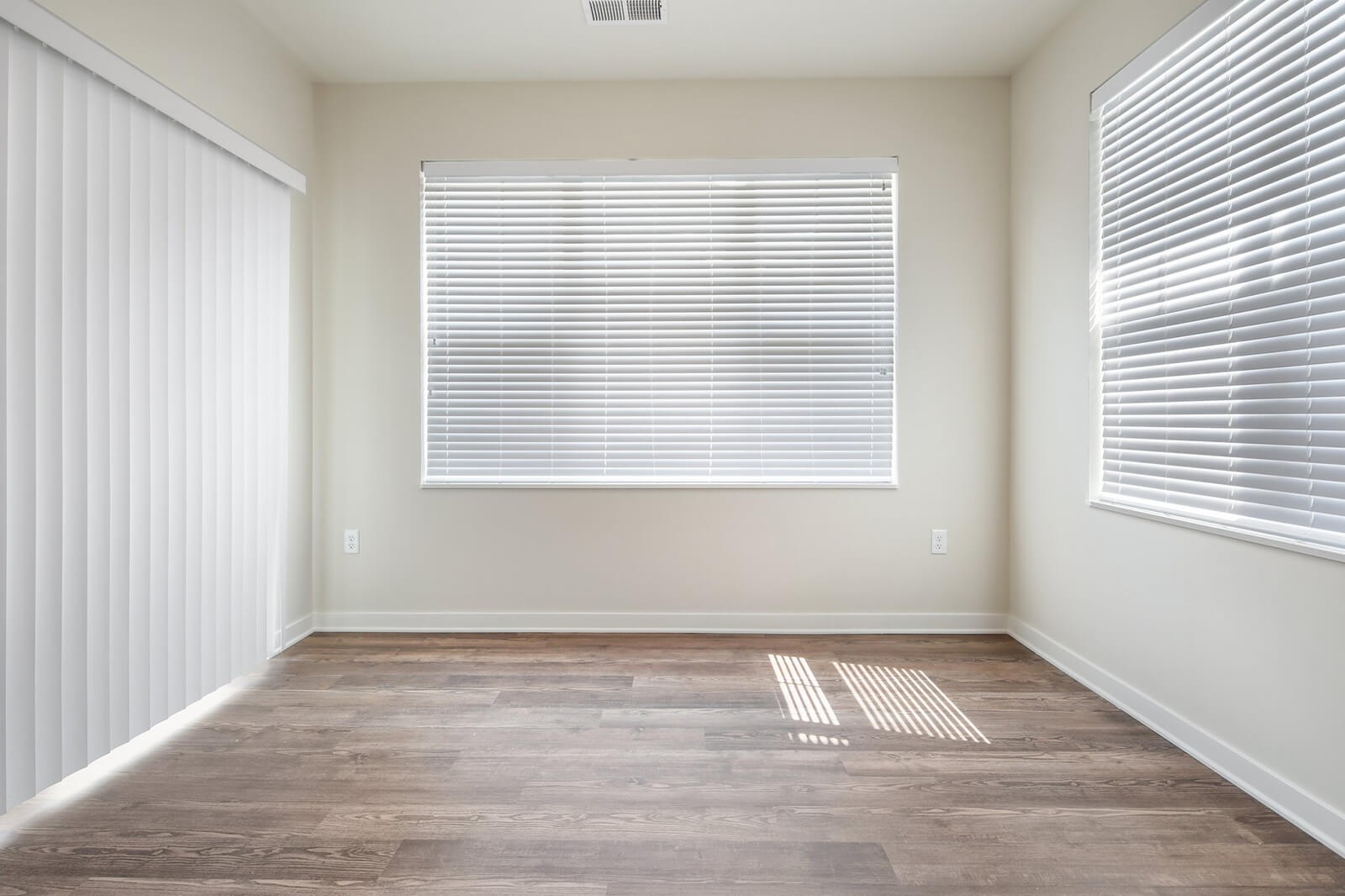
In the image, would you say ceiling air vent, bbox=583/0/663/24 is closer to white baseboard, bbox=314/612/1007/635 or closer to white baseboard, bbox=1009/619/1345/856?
white baseboard, bbox=314/612/1007/635

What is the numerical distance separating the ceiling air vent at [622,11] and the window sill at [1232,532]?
2.65 metres

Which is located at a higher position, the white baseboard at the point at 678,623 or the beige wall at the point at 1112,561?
the beige wall at the point at 1112,561

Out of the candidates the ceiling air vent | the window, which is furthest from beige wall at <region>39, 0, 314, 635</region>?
the ceiling air vent

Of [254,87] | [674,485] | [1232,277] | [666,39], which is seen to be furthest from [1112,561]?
[254,87]

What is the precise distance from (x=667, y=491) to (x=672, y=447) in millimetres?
223

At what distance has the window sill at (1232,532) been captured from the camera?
5.67 ft

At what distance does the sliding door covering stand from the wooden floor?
0.97 ft

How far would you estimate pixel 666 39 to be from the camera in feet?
9.77

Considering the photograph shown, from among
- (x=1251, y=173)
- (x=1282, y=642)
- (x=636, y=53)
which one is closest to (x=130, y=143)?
(x=636, y=53)

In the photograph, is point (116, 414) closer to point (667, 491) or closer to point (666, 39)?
point (667, 491)

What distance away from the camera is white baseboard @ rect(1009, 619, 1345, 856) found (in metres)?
1.73

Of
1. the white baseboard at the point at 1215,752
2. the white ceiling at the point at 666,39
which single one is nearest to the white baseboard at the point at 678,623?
the white baseboard at the point at 1215,752

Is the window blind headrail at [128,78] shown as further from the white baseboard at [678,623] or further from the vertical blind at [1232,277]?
the vertical blind at [1232,277]

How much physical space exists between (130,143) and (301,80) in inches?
55.0
